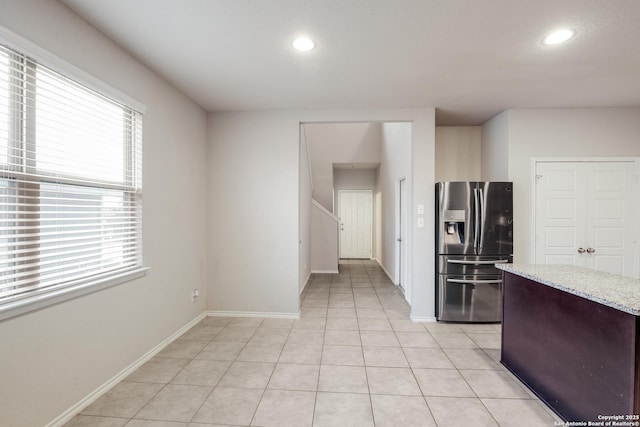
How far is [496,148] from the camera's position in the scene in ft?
12.9

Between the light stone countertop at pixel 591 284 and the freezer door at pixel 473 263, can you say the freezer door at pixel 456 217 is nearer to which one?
the freezer door at pixel 473 263

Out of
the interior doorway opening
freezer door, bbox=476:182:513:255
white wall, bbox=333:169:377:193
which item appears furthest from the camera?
white wall, bbox=333:169:377:193

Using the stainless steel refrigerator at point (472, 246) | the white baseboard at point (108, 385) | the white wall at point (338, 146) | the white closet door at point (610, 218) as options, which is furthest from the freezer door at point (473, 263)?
the white wall at point (338, 146)

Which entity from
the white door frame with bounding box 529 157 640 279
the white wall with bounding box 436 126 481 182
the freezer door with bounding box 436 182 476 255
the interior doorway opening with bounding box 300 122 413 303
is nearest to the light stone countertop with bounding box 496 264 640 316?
the freezer door with bounding box 436 182 476 255

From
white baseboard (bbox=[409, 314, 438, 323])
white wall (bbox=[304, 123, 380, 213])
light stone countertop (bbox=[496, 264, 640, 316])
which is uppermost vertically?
white wall (bbox=[304, 123, 380, 213])

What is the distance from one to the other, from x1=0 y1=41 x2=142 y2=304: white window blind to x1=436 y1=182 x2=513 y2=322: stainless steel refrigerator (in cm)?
329

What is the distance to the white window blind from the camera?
157 centimetres

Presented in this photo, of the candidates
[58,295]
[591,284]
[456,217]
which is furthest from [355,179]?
[58,295]

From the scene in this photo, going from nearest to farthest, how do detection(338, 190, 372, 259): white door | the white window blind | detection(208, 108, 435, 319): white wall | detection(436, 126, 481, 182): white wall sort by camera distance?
the white window blind < detection(208, 108, 435, 319): white wall < detection(436, 126, 481, 182): white wall < detection(338, 190, 372, 259): white door

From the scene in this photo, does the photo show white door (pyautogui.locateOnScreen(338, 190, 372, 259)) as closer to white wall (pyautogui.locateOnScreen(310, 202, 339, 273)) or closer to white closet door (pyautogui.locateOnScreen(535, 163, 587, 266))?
white wall (pyautogui.locateOnScreen(310, 202, 339, 273))

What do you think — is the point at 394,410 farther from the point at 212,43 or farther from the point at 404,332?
the point at 212,43

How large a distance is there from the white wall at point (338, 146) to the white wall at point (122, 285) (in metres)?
3.51

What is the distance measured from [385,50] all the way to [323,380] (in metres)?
2.70

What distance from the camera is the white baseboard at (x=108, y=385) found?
1.82 metres
